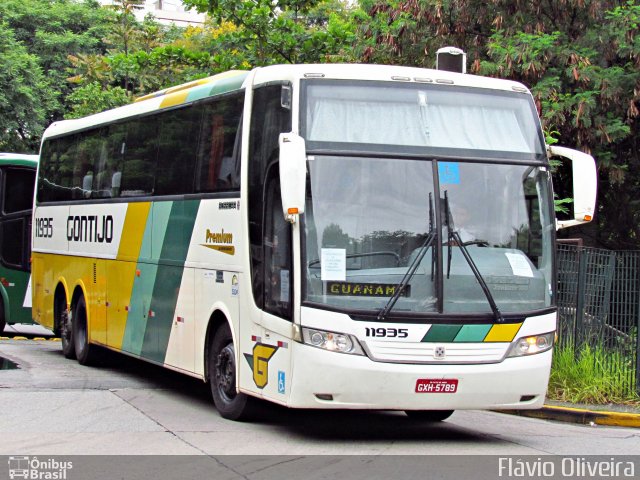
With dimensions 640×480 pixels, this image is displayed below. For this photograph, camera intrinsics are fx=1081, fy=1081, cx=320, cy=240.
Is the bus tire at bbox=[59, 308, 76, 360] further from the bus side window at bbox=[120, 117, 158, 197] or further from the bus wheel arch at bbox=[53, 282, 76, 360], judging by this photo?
the bus side window at bbox=[120, 117, 158, 197]

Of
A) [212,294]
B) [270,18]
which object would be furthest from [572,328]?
[270,18]

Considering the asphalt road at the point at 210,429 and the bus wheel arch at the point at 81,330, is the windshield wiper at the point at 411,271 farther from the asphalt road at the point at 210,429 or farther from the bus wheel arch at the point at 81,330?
the bus wheel arch at the point at 81,330

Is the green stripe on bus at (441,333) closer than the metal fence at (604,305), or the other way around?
the green stripe on bus at (441,333)

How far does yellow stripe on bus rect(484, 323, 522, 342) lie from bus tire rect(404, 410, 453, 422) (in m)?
2.21

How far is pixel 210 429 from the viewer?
411 inches

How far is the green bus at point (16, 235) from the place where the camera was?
2155 cm

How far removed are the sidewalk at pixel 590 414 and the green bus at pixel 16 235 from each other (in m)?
11.9

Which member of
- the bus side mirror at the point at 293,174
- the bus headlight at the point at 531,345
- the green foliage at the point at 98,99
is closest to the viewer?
the bus side mirror at the point at 293,174

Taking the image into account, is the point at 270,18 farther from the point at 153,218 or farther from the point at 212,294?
the point at 212,294

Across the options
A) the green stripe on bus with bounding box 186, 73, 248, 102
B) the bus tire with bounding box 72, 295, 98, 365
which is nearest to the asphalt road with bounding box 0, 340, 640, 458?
the bus tire with bounding box 72, 295, 98, 365

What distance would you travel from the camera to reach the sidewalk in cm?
1257

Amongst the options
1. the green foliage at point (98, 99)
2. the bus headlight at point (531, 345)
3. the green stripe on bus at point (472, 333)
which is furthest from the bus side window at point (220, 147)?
the green foliage at point (98, 99)

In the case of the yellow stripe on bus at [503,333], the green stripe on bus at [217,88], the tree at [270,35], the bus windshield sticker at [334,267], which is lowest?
the yellow stripe on bus at [503,333]
